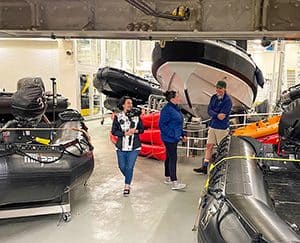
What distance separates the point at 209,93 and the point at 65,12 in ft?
11.5

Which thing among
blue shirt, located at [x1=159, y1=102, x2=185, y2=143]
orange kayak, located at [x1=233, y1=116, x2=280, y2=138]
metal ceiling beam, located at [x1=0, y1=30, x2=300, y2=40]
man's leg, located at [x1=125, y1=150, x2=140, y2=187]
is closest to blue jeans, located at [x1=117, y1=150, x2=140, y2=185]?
man's leg, located at [x1=125, y1=150, x2=140, y2=187]

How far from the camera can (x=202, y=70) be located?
242 inches

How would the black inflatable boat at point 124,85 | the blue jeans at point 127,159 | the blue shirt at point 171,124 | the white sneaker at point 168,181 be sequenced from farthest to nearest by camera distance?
1. the black inflatable boat at point 124,85
2. the white sneaker at point 168,181
3. the blue shirt at point 171,124
4. the blue jeans at point 127,159

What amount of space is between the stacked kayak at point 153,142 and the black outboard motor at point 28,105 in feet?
7.46

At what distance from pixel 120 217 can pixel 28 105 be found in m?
1.63

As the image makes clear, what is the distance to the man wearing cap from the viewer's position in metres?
4.82

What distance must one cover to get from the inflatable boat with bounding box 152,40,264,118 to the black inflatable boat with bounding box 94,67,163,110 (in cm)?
192

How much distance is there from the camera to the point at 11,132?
4125mm

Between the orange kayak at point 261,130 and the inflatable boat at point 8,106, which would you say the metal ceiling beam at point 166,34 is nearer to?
the orange kayak at point 261,130

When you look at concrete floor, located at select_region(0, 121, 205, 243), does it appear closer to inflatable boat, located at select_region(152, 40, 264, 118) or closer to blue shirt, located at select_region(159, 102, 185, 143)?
blue shirt, located at select_region(159, 102, 185, 143)

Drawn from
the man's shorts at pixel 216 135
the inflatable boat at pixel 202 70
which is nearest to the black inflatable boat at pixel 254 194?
the man's shorts at pixel 216 135

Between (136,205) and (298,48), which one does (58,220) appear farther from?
(298,48)

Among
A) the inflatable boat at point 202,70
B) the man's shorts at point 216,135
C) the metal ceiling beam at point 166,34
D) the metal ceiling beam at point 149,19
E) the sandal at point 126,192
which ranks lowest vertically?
the sandal at point 126,192

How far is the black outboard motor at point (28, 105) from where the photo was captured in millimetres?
4066
